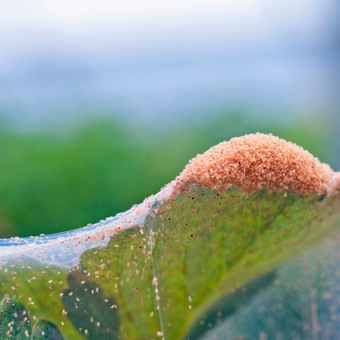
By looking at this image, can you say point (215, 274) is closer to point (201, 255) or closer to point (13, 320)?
point (201, 255)

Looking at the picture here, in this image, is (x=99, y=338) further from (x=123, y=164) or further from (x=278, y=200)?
(x=123, y=164)

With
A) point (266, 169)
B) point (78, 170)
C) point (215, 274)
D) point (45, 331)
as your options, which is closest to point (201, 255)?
point (215, 274)

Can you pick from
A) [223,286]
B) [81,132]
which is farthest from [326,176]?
[81,132]

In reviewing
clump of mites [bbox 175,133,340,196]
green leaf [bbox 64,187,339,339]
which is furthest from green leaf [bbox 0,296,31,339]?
clump of mites [bbox 175,133,340,196]

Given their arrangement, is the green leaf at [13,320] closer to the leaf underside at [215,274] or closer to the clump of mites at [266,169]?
the leaf underside at [215,274]

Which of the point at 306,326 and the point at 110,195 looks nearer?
the point at 306,326

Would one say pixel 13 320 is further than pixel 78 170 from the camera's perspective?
No
